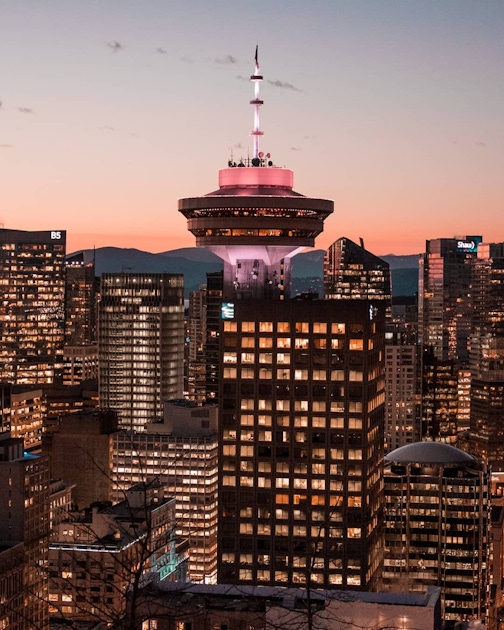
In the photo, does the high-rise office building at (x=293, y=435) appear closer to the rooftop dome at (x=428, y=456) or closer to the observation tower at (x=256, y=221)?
the rooftop dome at (x=428, y=456)

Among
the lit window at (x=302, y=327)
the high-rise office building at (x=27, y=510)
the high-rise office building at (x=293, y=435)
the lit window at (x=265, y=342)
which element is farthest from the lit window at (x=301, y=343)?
the high-rise office building at (x=27, y=510)

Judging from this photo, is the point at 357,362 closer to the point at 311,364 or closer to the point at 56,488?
the point at 311,364

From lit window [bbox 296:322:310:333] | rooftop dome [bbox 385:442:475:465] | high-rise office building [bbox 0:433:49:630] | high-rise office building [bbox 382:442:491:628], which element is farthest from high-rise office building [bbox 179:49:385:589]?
high-rise office building [bbox 0:433:49:630]

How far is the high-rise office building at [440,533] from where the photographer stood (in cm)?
14450

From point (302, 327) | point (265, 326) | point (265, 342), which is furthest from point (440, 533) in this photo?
point (265, 326)

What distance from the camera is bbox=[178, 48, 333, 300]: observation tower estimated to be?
15988cm

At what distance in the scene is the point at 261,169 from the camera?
166125mm

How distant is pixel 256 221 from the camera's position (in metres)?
160

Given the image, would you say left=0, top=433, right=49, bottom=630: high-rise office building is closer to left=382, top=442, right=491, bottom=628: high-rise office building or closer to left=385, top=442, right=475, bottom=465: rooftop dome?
left=382, top=442, right=491, bottom=628: high-rise office building

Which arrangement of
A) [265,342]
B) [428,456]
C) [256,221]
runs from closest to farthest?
[265,342] < [428,456] < [256,221]

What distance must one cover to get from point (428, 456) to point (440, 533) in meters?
8.96

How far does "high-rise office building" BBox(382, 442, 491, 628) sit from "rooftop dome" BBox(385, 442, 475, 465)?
1.54 feet

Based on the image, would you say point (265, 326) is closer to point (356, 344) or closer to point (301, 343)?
point (301, 343)

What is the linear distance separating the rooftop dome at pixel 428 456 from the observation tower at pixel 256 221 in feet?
92.9
